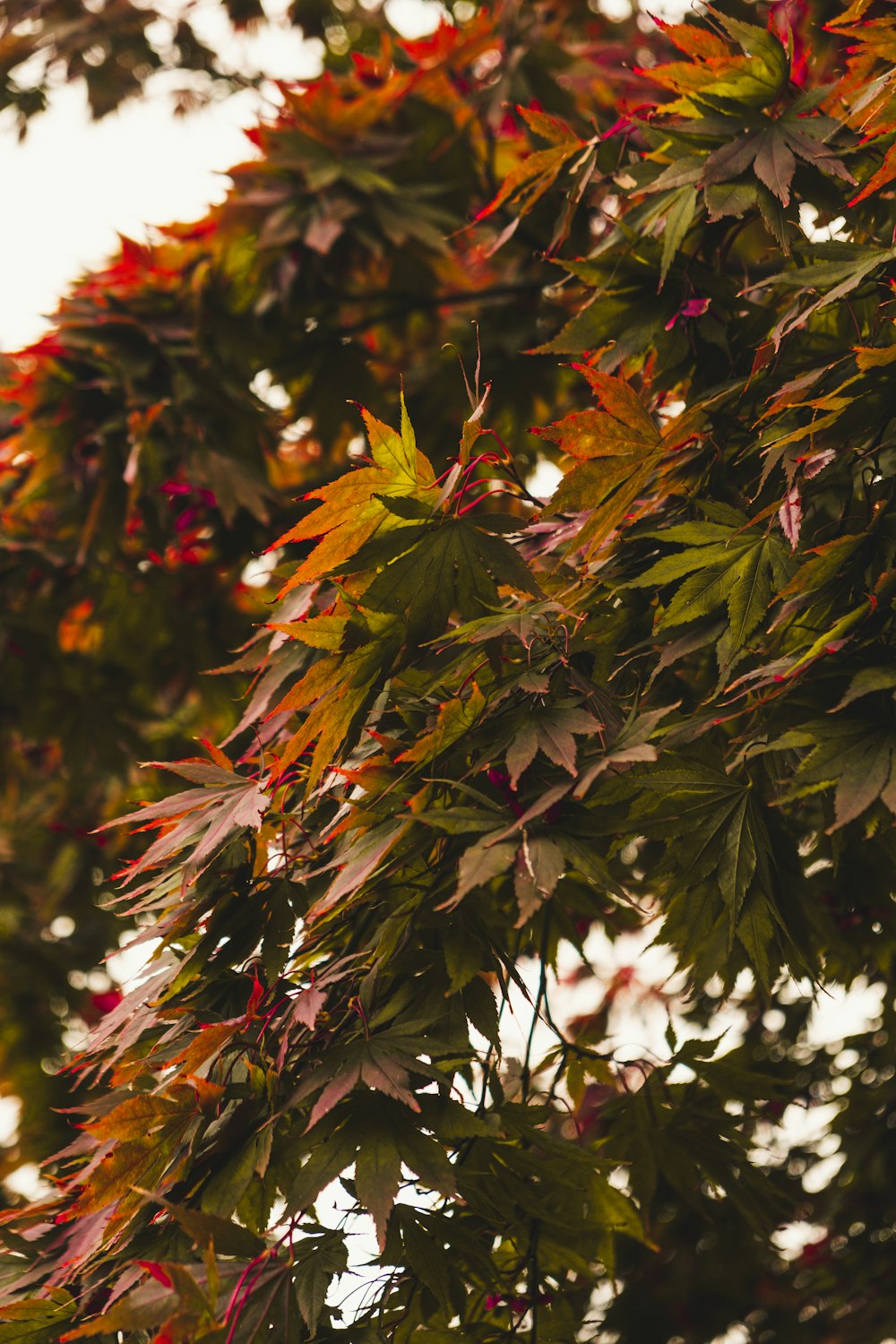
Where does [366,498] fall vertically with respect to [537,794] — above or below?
above

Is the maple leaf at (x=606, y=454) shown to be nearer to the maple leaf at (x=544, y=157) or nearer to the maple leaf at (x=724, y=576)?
the maple leaf at (x=724, y=576)

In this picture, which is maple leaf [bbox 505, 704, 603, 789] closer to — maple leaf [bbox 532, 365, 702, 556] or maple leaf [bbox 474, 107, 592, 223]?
maple leaf [bbox 532, 365, 702, 556]

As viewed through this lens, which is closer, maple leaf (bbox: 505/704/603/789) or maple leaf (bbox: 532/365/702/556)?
maple leaf (bbox: 505/704/603/789)

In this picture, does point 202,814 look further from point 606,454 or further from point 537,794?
point 606,454

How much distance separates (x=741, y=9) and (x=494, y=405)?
1.61 meters

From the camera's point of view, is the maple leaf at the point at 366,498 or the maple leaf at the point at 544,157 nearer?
the maple leaf at the point at 366,498

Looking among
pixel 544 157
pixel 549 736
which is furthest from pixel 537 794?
pixel 544 157

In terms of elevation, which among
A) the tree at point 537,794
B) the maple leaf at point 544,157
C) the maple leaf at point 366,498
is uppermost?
the maple leaf at point 544,157

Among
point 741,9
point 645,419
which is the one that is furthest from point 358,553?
point 741,9

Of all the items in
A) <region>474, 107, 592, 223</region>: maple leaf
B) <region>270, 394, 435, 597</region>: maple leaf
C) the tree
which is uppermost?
<region>474, 107, 592, 223</region>: maple leaf

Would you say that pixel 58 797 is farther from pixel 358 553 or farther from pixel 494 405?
pixel 358 553

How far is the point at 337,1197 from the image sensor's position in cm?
134

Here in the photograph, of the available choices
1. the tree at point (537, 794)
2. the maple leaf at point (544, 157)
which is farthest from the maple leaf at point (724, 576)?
the maple leaf at point (544, 157)

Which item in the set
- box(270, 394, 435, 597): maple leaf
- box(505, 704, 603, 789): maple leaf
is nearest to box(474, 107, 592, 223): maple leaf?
box(270, 394, 435, 597): maple leaf
